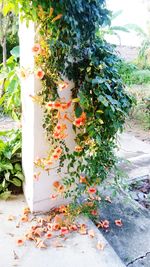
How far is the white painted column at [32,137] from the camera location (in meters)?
1.70

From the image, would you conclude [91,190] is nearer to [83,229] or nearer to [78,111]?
[83,229]

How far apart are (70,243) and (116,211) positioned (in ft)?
1.78

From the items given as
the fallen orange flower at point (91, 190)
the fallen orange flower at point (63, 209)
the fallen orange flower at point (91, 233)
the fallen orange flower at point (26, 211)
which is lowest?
the fallen orange flower at point (91, 233)

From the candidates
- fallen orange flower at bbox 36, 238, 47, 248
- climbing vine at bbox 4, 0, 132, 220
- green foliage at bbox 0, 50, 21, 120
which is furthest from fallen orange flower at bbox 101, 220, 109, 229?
green foliage at bbox 0, 50, 21, 120

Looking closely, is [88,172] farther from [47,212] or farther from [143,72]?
[143,72]

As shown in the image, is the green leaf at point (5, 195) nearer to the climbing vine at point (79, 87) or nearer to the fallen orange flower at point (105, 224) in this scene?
the climbing vine at point (79, 87)

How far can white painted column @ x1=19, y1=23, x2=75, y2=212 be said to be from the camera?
170 centimetres

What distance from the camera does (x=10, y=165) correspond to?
2.09 meters

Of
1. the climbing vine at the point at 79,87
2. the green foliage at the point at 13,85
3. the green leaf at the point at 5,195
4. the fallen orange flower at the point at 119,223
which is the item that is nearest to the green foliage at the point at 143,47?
the green foliage at the point at 13,85

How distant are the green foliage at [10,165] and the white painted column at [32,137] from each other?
0.35ft

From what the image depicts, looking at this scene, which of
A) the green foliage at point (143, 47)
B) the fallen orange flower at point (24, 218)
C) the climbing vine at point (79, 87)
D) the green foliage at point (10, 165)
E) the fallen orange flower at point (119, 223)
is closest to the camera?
the climbing vine at point (79, 87)

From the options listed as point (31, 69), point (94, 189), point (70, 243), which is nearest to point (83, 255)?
point (70, 243)

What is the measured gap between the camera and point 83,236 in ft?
5.75

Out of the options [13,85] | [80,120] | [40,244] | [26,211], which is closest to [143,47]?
[13,85]
